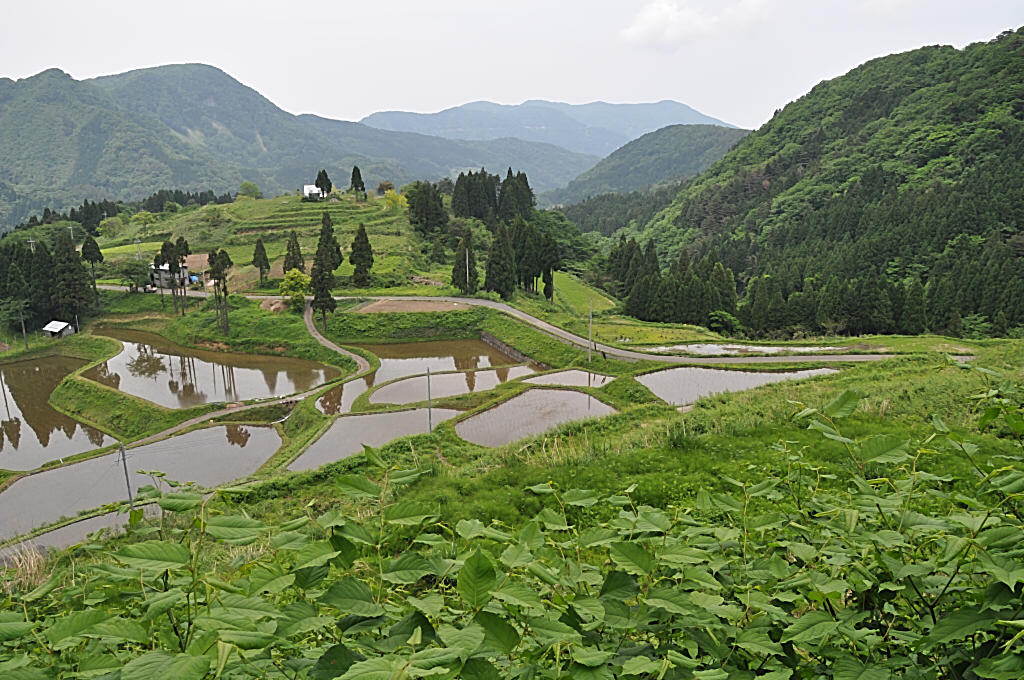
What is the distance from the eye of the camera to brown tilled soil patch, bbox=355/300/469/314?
141 ft

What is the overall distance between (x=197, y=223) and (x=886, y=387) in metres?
77.6

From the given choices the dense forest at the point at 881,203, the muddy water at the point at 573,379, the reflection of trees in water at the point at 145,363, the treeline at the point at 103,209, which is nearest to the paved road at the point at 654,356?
the muddy water at the point at 573,379

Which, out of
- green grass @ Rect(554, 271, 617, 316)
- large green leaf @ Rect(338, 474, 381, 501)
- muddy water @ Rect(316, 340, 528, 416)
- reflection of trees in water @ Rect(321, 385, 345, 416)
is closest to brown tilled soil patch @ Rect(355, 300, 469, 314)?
muddy water @ Rect(316, 340, 528, 416)

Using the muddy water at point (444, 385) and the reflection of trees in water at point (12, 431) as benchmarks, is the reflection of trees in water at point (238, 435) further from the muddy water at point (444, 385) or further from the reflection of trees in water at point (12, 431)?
the reflection of trees in water at point (12, 431)

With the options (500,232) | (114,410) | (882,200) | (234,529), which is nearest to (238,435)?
(114,410)

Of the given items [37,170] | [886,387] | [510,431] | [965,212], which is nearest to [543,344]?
[510,431]

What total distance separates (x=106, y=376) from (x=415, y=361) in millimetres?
17914

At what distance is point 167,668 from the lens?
1.21 m

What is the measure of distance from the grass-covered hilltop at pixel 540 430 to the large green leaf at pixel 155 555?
0.01 meters

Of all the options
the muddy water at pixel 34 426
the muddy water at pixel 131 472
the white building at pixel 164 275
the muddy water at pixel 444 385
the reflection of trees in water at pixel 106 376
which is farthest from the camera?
the white building at pixel 164 275

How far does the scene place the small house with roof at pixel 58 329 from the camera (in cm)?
4325

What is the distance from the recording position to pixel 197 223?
7144 centimetres

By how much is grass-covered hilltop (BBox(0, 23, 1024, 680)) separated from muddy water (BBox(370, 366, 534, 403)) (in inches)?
10.1

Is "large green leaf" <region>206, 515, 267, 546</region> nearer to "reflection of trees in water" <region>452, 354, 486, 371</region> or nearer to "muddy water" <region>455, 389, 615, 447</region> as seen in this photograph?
"muddy water" <region>455, 389, 615, 447</region>
